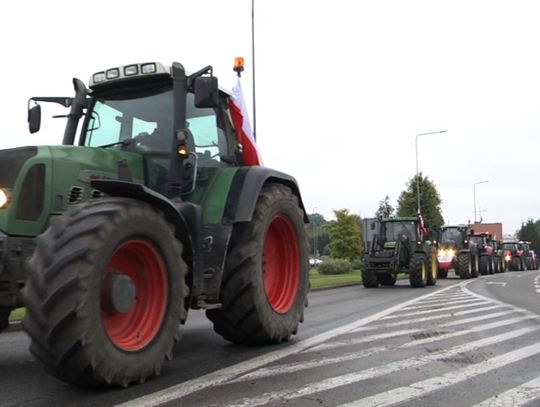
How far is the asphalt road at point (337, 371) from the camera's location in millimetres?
4312

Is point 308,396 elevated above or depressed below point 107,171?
below

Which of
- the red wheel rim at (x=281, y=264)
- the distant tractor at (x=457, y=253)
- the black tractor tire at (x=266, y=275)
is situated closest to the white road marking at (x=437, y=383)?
the black tractor tire at (x=266, y=275)

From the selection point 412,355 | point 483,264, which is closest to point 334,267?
point 483,264

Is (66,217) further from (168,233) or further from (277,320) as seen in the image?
(277,320)

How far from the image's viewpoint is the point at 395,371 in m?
5.32

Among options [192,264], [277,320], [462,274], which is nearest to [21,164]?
[192,264]

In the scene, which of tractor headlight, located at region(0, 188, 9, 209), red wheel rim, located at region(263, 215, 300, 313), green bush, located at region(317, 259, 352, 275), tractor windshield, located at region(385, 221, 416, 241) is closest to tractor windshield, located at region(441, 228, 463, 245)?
green bush, located at region(317, 259, 352, 275)

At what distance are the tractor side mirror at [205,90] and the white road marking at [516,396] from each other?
3.40 metres

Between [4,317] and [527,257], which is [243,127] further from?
[527,257]

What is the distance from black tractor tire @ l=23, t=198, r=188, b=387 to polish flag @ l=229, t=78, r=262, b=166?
2236mm

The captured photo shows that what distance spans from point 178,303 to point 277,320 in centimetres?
185

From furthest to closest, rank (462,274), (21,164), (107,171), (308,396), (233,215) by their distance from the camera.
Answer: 1. (462,274)
2. (233,215)
3. (107,171)
4. (21,164)
5. (308,396)

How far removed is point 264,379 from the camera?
491cm

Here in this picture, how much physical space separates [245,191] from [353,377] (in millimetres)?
2192
